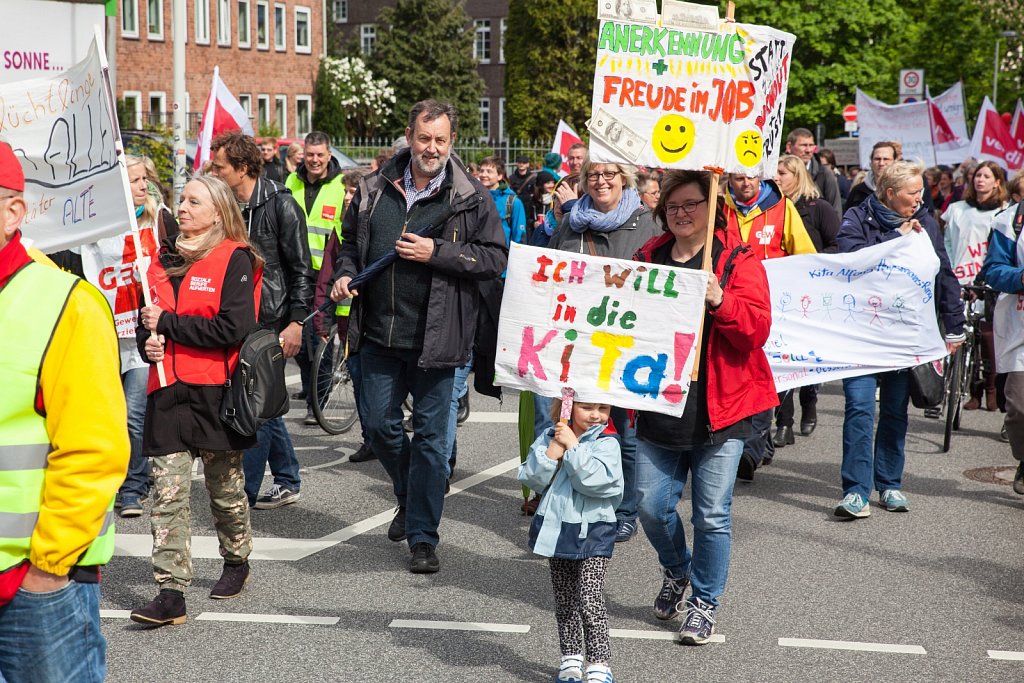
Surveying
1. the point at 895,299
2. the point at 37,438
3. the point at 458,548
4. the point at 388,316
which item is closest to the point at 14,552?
the point at 37,438

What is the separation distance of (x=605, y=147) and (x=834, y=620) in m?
2.31

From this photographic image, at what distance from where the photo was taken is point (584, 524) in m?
5.05

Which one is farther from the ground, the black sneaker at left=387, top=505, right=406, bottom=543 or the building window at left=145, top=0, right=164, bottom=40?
the building window at left=145, top=0, right=164, bottom=40

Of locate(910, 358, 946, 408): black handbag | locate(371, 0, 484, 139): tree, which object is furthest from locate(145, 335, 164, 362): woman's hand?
locate(371, 0, 484, 139): tree

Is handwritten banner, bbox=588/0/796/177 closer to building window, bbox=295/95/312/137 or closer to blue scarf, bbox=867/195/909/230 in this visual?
blue scarf, bbox=867/195/909/230

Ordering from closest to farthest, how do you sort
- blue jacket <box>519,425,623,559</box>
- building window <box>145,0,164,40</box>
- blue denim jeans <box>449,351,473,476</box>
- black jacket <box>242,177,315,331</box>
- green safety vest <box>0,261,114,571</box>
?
green safety vest <box>0,261,114,571</box> → blue jacket <box>519,425,623,559</box> → blue denim jeans <box>449,351,473,476</box> → black jacket <box>242,177,315,331</box> → building window <box>145,0,164,40</box>

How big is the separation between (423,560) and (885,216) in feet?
11.6

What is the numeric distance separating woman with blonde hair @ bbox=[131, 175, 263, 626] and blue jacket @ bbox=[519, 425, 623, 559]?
1.66 meters

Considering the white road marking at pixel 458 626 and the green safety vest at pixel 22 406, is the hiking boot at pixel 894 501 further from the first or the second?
the green safety vest at pixel 22 406

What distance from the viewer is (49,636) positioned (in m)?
3.24

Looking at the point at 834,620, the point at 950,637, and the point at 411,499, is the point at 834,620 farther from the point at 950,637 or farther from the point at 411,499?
the point at 411,499

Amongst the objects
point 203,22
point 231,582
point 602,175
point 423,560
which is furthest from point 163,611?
point 203,22

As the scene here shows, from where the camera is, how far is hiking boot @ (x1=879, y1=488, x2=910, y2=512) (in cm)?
816

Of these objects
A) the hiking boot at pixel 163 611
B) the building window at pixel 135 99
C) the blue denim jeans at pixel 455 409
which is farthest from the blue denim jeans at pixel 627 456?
the building window at pixel 135 99
